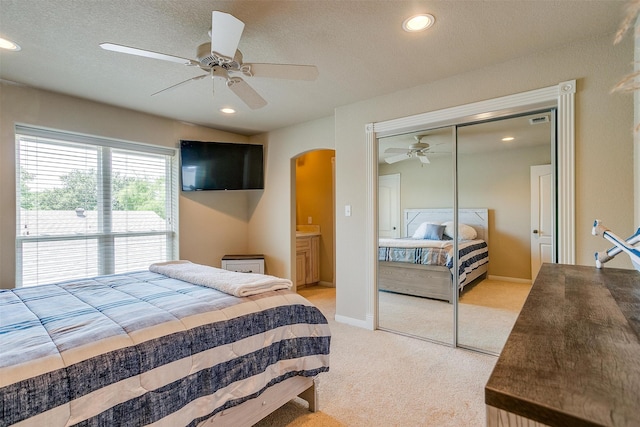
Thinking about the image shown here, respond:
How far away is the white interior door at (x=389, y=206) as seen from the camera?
3188 mm

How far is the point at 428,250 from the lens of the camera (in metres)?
3.16

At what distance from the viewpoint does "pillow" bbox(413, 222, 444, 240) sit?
298 centimetres

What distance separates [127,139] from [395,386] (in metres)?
3.64

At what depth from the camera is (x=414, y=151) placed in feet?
10.1

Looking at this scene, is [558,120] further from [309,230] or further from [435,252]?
[309,230]

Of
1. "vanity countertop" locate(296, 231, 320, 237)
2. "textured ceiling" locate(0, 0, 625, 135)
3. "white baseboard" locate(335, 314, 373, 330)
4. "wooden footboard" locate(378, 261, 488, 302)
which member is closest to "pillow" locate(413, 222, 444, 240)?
"wooden footboard" locate(378, 261, 488, 302)

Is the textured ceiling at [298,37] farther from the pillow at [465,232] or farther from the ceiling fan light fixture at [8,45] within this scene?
the pillow at [465,232]

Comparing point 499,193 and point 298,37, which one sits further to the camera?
point 499,193

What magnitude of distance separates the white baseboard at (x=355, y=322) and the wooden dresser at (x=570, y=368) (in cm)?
250

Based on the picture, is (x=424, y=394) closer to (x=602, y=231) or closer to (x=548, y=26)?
(x=602, y=231)

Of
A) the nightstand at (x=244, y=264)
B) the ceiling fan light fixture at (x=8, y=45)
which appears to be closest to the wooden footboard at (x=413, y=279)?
the nightstand at (x=244, y=264)

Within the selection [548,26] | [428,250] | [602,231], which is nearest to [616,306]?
[602,231]

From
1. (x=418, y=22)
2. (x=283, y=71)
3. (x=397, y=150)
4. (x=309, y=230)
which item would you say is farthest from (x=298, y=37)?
(x=309, y=230)

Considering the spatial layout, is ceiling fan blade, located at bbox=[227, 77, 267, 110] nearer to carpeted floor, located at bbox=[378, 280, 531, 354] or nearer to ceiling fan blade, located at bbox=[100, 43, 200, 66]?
ceiling fan blade, located at bbox=[100, 43, 200, 66]
